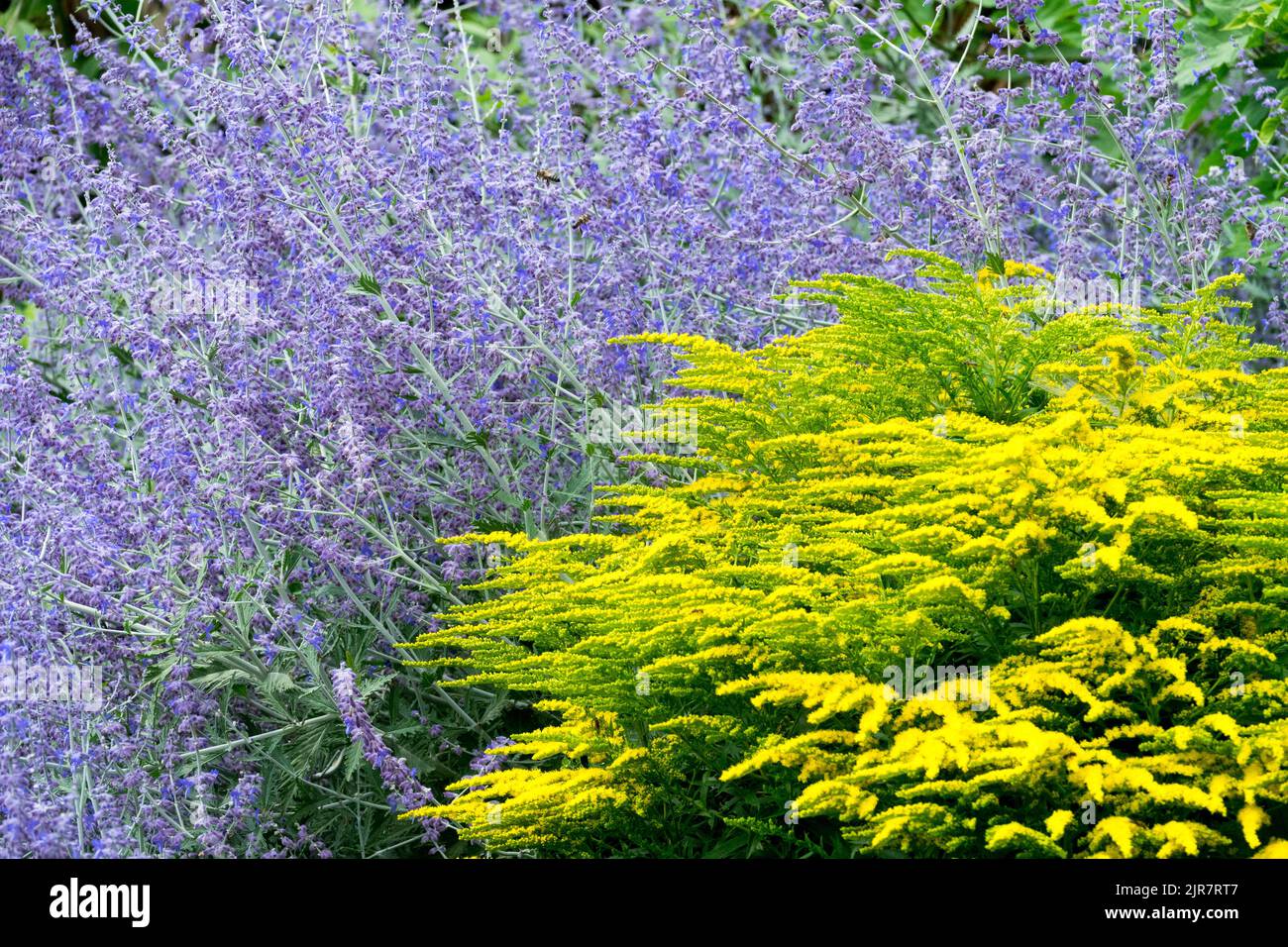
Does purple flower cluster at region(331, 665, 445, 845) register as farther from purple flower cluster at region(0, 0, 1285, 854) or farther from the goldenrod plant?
the goldenrod plant

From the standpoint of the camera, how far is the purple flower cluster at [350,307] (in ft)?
12.7

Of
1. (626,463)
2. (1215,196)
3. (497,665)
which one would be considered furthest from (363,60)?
(1215,196)

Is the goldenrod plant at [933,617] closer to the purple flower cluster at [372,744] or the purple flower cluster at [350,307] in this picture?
the purple flower cluster at [372,744]

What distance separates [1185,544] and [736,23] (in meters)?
5.21

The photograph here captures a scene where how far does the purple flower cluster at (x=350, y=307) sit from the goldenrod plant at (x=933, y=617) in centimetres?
54

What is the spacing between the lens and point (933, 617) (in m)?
3.25

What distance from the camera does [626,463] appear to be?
4.46 meters

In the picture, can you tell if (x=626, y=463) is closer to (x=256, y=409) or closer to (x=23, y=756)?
(x=256, y=409)

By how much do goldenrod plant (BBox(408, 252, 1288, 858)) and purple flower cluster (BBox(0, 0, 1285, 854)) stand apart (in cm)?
54

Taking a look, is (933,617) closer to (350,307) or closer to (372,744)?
(372,744)

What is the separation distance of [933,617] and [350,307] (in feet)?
5.71

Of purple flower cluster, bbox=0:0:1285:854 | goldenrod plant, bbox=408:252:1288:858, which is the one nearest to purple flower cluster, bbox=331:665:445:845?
purple flower cluster, bbox=0:0:1285:854

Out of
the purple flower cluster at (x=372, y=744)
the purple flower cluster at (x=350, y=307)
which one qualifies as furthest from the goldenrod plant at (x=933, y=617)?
the purple flower cluster at (x=350, y=307)

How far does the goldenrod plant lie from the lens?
2920 mm
